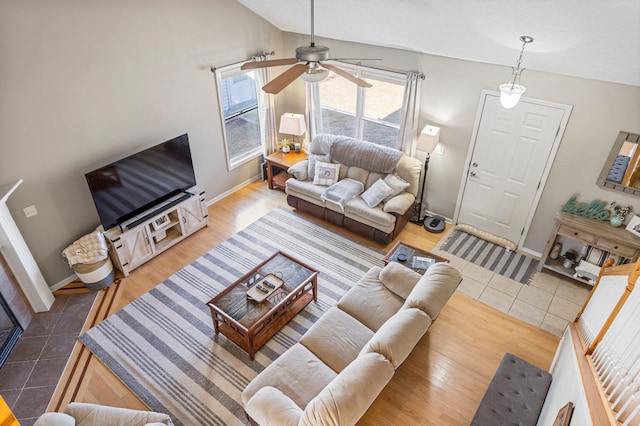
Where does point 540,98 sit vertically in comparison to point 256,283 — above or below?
above

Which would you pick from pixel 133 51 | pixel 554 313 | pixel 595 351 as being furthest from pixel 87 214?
pixel 554 313

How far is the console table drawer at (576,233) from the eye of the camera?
4680mm

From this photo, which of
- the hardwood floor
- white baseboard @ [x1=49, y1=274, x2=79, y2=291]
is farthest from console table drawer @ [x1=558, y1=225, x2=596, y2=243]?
white baseboard @ [x1=49, y1=274, x2=79, y2=291]

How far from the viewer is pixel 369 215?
5.63 metres

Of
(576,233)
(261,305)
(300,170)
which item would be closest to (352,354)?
(261,305)

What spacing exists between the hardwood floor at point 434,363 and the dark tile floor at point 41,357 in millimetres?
113

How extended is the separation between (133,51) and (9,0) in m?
1.23

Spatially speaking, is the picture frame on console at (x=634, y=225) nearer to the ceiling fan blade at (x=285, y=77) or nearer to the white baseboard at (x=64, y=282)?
the ceiling fan blade at (x=285, y=77)

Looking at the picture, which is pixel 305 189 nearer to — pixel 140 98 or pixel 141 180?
pixel 141 180

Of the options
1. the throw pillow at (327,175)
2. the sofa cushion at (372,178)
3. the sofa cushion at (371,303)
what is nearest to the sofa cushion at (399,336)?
the sofa cushion at (371,303)

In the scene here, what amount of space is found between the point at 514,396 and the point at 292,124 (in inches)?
194

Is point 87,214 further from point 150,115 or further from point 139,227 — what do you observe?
point 150,115

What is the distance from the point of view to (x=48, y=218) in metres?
4.67

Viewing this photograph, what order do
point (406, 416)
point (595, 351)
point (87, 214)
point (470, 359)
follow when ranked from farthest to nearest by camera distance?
point (87, 214) < point (470, 359) < point (406, 416) < point (595, 351)
